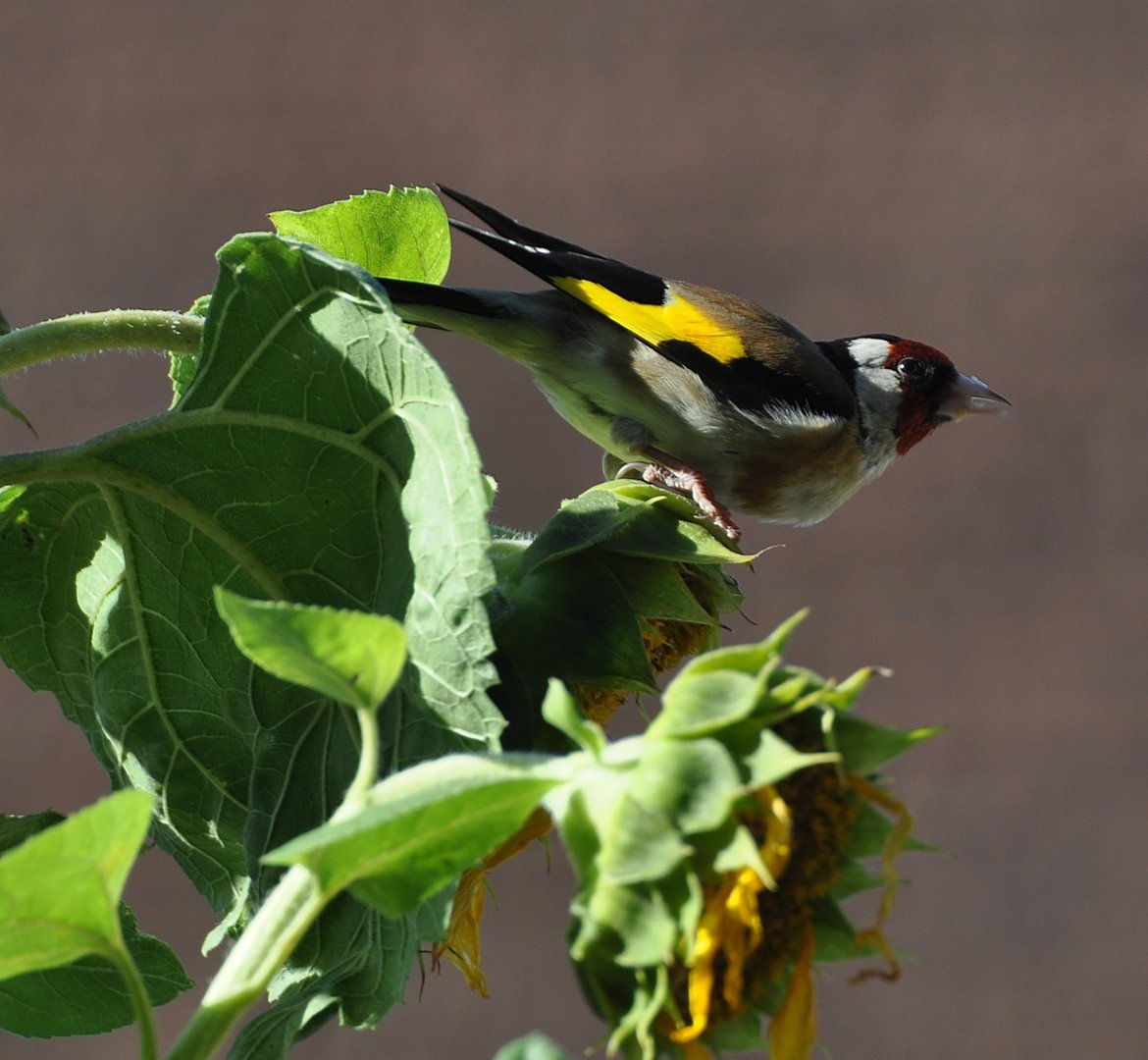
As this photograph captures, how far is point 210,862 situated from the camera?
48cm

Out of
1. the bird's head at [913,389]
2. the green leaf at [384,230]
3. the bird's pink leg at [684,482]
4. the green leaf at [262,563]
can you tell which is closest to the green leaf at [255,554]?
the green leaf at [262,563]

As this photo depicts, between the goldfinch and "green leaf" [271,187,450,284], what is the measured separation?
234mm

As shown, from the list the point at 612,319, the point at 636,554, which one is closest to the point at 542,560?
the point at 636,554

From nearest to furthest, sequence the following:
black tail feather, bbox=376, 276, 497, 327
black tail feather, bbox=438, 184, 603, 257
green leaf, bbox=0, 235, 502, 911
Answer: green leaf, bbox=0, 235, 502, 911
black tail feather, bbox=376, 276, 497, 327
black tail feather, bbox=438, 184, 603, 257

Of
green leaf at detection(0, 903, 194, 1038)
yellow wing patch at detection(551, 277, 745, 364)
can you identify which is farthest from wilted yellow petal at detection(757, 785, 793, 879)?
yellow wing patch at detection(551, 277, 745, 364)

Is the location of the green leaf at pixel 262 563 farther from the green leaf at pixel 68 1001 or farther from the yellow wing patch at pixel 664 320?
the yellow wing patch at pixel 664 320

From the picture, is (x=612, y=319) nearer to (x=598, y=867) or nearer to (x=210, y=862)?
(x=210, y=862)

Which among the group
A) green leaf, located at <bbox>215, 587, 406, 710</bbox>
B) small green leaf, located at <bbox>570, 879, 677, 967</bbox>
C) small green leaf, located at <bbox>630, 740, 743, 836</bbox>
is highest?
green leaf, located at <bbox>215, 587, 406, 710</bbox>

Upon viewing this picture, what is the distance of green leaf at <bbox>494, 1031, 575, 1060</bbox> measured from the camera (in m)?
0.28

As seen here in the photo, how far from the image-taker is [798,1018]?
28 cm

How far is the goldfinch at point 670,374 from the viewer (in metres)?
Result: 0.91

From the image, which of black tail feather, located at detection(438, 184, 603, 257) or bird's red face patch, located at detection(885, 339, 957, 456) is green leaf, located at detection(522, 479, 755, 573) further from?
bird's red face patch, located at detection(885, 339, 957, 456)

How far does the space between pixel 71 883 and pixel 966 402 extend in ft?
3.56

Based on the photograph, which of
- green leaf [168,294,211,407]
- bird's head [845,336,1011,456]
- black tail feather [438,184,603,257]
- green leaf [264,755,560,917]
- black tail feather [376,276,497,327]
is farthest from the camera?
bird's head [845,336,1011,456]
